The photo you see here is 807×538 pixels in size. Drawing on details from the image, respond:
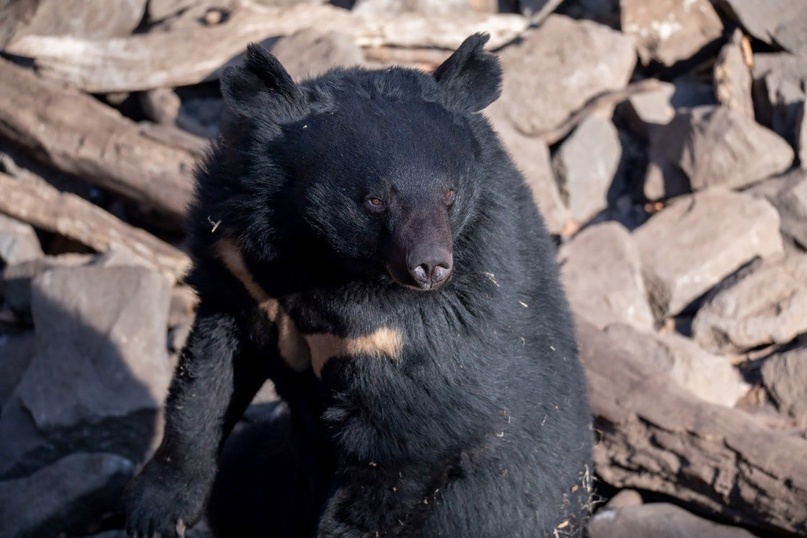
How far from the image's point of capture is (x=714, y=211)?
687 cm

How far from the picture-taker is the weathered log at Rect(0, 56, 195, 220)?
6.52 meters

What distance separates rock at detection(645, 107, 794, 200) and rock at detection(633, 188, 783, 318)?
214 millimetres

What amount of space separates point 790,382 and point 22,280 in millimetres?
4607

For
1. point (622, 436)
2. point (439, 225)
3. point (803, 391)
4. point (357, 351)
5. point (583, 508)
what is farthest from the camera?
point (803, 391)

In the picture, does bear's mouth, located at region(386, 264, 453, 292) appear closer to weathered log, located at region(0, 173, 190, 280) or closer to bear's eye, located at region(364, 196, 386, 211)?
bear's eye, located at region(364, 196, 386, 211)

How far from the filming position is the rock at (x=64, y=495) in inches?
191

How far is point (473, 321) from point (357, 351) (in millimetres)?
429

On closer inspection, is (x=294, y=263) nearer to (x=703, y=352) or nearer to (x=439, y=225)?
(x=439, y=225)

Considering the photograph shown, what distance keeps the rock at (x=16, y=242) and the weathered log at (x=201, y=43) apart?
1.13 meters

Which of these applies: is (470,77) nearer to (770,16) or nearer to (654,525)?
(654,525)

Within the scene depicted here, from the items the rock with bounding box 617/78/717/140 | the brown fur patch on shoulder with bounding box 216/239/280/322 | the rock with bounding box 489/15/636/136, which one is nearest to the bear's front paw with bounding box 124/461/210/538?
the brown fur patch on shoulder with bounding box 216/239/280/322

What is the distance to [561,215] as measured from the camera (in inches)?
280

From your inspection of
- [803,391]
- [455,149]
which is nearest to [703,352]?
[803,391]

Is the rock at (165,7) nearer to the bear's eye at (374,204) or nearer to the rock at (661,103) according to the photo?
the rock at (661,103)
